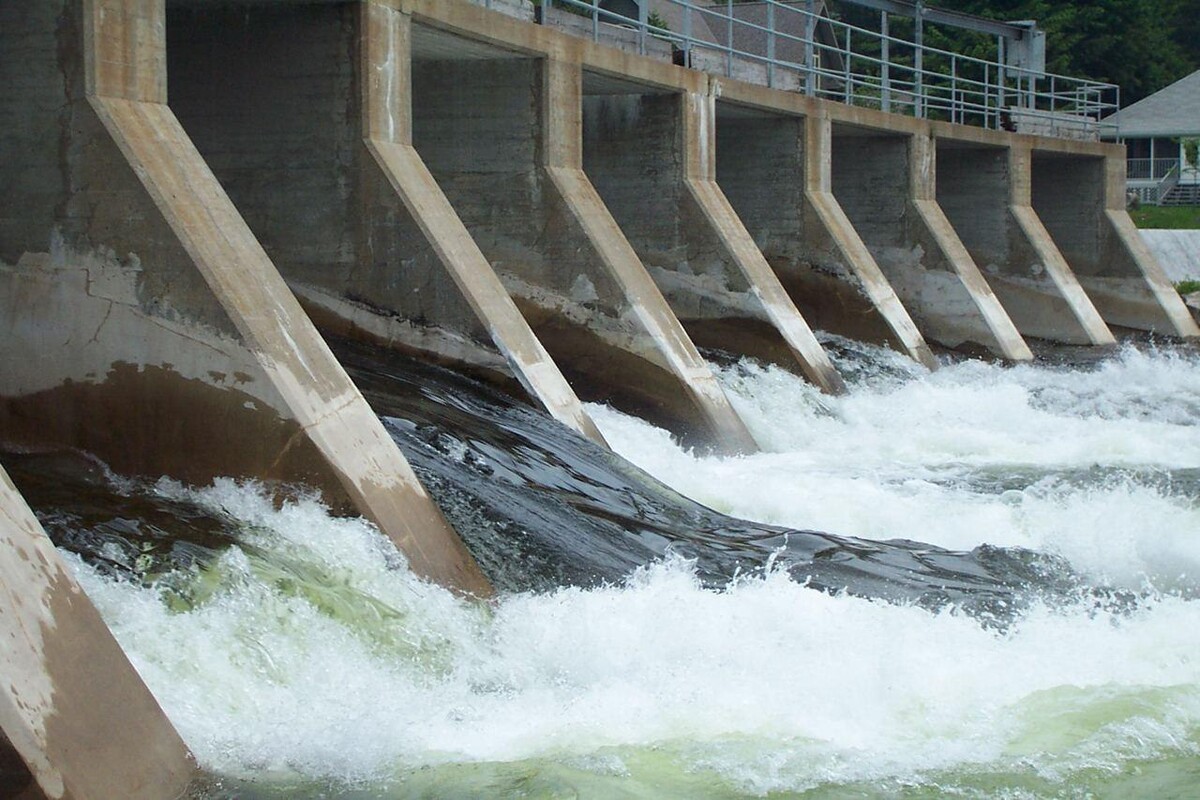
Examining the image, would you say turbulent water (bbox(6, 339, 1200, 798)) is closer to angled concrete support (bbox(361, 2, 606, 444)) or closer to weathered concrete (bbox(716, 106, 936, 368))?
angled concrete support (bbox(361, 2, 606, 444))

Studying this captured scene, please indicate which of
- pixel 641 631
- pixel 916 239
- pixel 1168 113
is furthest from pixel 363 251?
pixel 1168 113

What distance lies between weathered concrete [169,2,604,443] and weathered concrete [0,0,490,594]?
301cm

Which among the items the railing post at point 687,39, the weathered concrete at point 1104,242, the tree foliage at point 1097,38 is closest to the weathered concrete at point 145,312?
the railing post at point 687,39

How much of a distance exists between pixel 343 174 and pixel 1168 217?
32781mm

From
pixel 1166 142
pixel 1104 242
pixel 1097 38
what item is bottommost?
pixel 1104 242

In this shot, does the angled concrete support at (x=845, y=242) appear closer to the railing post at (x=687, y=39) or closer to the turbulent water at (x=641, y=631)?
the railing post at (x=687, y=39)

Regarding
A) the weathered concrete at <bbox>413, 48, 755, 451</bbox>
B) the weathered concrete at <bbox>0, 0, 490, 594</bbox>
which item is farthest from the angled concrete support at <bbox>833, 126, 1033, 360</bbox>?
the weathered concrete at <bbox>0, 0, 490, 594</bbox>

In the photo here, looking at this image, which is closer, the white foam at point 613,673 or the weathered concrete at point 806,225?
the white foam at point 613,673

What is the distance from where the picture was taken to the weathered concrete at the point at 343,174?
12.1m

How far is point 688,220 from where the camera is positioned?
58.1ft

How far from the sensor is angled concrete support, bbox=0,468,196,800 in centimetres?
488

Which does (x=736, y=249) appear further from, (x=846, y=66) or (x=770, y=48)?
(x=846, y=66)

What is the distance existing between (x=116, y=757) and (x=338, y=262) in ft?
25.5

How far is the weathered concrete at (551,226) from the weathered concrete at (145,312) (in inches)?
219
